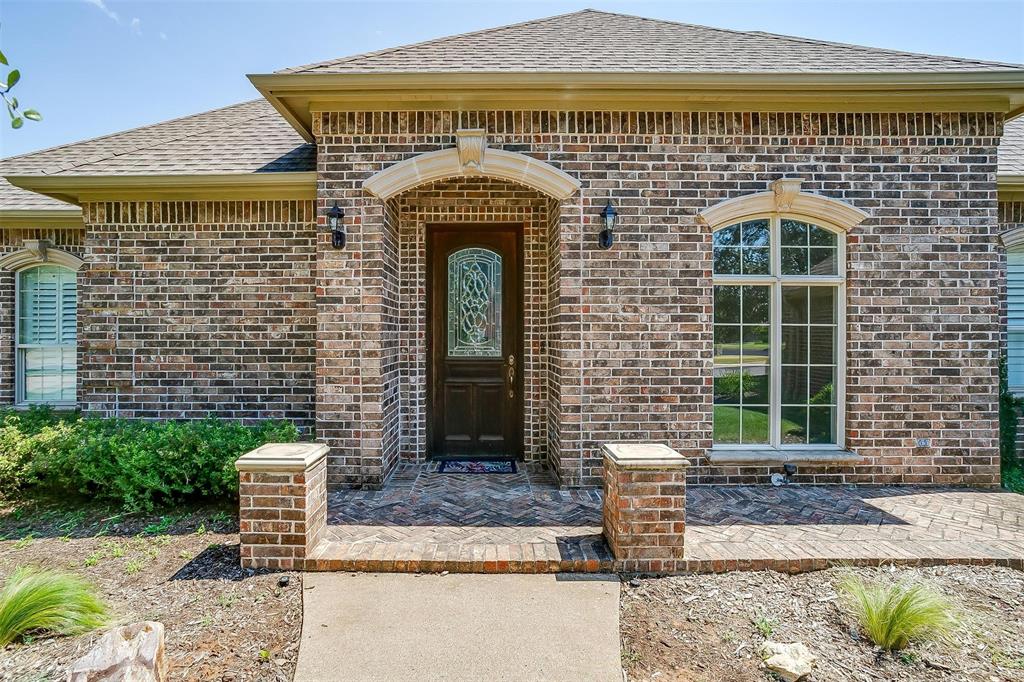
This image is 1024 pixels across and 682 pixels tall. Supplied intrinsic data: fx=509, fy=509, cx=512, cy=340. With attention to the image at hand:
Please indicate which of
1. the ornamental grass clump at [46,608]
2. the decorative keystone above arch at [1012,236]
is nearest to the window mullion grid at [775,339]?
the decorative keystone above arch at [1012,236]

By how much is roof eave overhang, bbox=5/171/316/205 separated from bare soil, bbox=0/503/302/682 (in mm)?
3339

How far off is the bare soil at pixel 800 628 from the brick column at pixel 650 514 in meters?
0.15

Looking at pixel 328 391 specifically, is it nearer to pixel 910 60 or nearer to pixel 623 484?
pixel 623 484

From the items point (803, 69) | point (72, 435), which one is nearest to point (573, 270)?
point (803, 69)

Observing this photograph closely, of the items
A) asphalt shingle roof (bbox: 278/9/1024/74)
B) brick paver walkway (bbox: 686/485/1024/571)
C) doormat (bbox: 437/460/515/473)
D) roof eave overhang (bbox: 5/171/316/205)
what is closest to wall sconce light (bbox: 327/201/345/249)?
roof eave overhang (bbox: 5/171/316/205)

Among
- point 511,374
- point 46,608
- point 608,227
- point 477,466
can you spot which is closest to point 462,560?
point 46,608

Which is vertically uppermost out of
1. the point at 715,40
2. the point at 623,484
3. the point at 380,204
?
the point at 715,40

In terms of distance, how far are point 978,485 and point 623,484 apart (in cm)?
437

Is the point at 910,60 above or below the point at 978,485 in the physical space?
above

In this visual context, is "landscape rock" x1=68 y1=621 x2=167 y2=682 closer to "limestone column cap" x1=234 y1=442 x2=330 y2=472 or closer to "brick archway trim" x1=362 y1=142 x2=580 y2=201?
"limestone column cap" x1=234 y1=442 x2=330 y2=472

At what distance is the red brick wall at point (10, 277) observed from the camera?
263 inches

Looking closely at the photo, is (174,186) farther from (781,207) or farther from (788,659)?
(788,659)

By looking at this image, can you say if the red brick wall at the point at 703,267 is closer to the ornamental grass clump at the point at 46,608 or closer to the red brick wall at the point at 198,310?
the red brick wall at the point at 198,310

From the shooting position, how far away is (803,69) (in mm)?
5051
